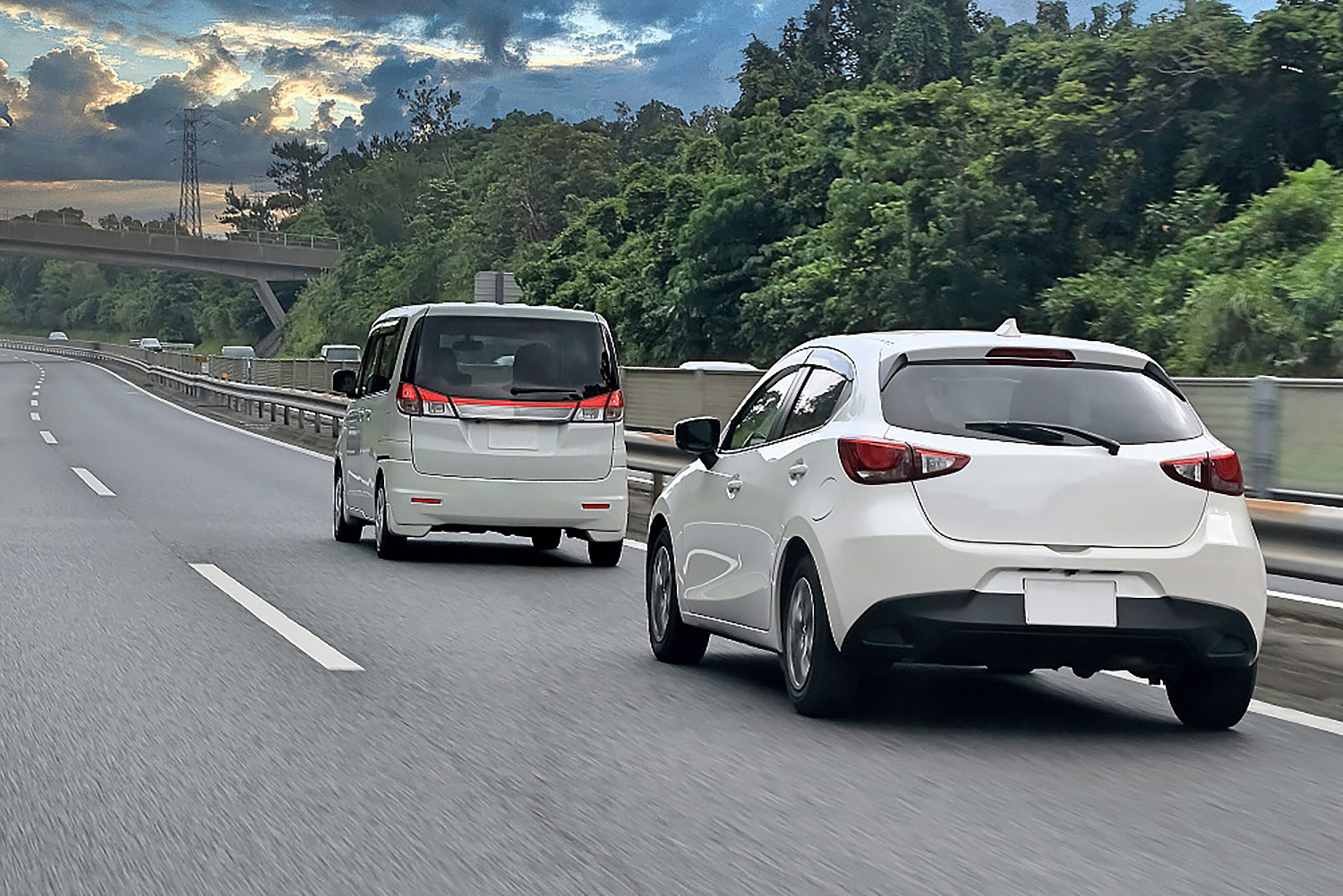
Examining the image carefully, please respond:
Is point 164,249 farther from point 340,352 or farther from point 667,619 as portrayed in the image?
point 667,619

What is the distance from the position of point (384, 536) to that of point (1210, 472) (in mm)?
7903

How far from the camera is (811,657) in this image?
297 inches

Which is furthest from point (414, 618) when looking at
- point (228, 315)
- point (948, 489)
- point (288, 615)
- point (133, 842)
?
point (228, 315)

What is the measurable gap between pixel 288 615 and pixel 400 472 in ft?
10.7

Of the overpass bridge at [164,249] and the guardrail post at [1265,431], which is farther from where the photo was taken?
the overpass bridge at [164,249]

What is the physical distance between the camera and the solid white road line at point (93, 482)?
20.2 m

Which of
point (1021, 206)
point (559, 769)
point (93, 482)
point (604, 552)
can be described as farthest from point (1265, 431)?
point (1021, 206)

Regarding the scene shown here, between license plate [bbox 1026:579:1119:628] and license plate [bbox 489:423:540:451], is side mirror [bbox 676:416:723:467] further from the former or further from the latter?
license plate [bbox 489:423:540:451]

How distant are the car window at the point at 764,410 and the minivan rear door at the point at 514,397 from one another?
4.70 meters

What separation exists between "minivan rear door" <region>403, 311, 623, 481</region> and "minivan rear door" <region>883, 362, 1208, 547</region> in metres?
6.57

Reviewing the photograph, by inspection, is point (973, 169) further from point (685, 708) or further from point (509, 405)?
point (685, 708)

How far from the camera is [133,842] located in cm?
530

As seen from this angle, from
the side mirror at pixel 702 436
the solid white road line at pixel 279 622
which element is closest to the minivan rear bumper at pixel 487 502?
the solid white road line at pixel 279 622

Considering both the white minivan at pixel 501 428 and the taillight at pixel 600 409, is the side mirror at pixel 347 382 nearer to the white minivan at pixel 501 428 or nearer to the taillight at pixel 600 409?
the white minivan at pixel 501 428
